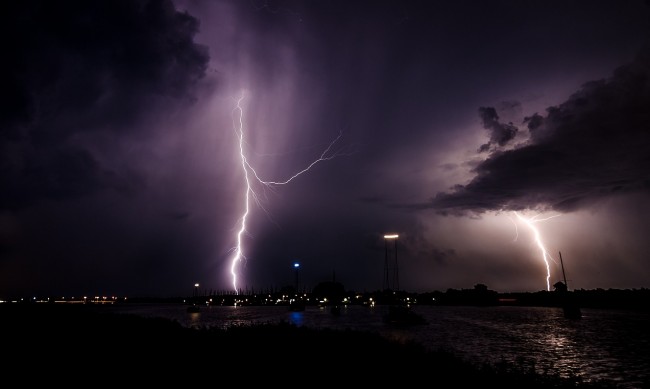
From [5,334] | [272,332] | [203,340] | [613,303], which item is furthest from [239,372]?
[613,303]

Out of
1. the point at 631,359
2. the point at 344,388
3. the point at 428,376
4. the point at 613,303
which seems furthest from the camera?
the point at 613,303

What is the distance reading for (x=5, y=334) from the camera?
27047 mm

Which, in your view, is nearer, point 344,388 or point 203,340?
point 344,388

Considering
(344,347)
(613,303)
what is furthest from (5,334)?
(613,303)

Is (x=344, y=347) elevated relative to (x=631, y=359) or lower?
elevated

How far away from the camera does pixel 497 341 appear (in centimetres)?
4659

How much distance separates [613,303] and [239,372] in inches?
6984

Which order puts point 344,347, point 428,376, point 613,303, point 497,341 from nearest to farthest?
point 428,376 < point 344,347 < point 497,341 < point 613,303

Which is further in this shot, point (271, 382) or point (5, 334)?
point (5, 334)

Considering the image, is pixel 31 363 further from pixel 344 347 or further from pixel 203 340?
pixel 344 347

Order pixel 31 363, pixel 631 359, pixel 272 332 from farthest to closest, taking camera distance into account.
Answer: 1. pixel 631 359
2. pixel 272 332
3. pixel 31 363

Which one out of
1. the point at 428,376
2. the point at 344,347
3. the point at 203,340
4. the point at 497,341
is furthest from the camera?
the point at 497,341

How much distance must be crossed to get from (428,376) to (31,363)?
16961 mm

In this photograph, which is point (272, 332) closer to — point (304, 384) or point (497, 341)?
point (304, 384)
